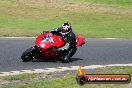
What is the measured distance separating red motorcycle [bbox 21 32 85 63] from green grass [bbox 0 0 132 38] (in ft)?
26.5

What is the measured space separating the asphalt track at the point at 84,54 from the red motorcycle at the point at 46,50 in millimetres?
250

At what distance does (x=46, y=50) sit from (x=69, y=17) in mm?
19048

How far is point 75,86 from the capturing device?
1182 centimetres

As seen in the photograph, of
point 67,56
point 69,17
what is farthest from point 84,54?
point 69,17

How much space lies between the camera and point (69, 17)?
118 ft

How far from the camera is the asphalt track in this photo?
1650cm

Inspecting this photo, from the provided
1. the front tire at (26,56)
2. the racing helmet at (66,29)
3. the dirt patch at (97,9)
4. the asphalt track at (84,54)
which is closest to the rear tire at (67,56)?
the asphalt track at (84,54)

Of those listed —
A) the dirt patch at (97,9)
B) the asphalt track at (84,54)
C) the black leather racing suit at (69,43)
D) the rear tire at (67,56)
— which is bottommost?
the dirt patch at (97,9)

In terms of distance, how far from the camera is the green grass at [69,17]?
1116 inches

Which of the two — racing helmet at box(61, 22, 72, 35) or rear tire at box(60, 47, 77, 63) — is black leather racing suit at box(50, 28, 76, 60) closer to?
rear tire at box(60, 47, 77, 63)

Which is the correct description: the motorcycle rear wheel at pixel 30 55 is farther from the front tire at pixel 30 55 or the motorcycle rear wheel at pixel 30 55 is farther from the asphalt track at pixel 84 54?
the asphalt track at pixel 84 54

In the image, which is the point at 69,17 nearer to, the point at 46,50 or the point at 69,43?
the point at 69,43

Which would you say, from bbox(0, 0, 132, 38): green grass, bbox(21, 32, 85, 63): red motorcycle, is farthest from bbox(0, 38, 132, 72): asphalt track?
bbox(0, 0, 132, 38): green grass

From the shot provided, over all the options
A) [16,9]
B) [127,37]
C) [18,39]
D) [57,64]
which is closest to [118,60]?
[57,64]
